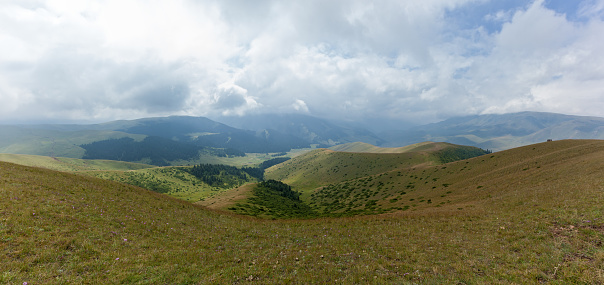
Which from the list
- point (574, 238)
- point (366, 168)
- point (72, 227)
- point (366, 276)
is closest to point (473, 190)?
point (574, 238)

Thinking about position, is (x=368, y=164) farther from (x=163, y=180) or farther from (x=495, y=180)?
(x=163, y=180)

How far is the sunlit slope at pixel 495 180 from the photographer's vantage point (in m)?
26.3

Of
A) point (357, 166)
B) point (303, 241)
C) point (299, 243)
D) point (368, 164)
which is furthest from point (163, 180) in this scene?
point (299, 243)

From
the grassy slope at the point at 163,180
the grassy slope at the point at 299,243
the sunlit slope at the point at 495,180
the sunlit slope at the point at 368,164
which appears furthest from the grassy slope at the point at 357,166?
the grassy slope at the point at 299,243

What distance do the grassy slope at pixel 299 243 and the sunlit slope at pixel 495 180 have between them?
2.61 ft

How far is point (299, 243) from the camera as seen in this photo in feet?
60.6

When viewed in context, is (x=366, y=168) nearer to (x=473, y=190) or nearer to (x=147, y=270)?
(x=473, y=190)

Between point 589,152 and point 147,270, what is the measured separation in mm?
66238

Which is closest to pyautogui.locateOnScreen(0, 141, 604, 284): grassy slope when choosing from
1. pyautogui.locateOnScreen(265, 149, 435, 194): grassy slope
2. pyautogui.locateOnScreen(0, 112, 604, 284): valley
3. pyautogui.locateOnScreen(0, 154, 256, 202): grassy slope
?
pyautogui.locateOnScreen(0, 112, 604, 284): valley

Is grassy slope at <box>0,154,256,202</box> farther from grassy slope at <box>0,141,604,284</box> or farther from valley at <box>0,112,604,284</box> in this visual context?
grassy slope at <box>0,141,604,284</box>

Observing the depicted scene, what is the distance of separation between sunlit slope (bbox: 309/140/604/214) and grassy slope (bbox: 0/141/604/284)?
79 cm

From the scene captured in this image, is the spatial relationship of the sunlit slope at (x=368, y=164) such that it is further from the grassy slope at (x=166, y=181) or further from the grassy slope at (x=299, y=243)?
the grassy slope at (x=299, y=243)

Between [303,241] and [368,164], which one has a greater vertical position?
[303,241]

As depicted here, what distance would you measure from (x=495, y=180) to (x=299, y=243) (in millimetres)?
40618
